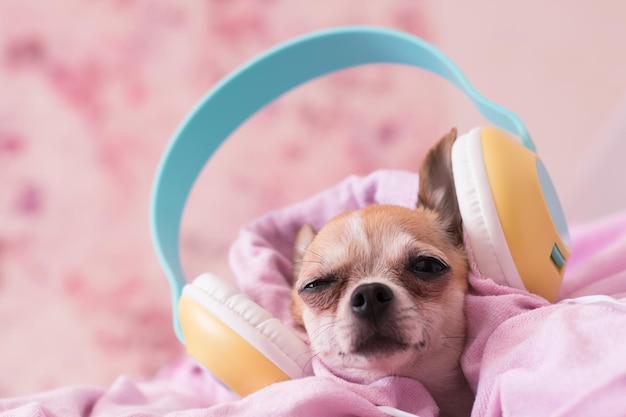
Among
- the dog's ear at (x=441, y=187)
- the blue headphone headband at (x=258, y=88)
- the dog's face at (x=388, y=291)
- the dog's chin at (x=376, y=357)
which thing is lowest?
the dog's chin at (x=376, y=357)

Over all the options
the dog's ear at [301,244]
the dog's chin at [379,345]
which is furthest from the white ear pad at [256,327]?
the dog's ear at [301,244]

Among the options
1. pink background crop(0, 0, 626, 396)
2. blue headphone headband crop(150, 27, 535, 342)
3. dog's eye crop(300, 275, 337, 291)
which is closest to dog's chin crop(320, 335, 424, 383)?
dog's eye crop(300, 275, 337, 291)

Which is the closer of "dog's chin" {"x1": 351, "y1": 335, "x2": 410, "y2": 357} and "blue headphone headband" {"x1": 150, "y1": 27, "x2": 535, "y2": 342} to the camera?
"dog's chin" {"x1": 351, "y1": 335, "x2": 410, "y2": 357}

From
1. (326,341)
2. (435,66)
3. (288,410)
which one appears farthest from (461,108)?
(288,410)

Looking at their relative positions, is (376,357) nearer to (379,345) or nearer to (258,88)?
(379,345)

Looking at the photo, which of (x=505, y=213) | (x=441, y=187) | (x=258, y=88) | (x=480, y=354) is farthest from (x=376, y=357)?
(x=258, y=88)

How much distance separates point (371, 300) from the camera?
2.67ft

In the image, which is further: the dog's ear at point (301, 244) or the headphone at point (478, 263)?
the dog's ear at point (301, 244)

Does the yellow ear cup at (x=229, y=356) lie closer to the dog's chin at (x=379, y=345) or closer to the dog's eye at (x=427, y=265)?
the dog's chin at (x=379, y=345)

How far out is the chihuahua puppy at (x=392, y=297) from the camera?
2.73 feet

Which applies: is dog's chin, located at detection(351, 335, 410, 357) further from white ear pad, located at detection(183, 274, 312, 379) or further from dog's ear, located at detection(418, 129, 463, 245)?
dog's ear, located at detection(418, 129, 463, 245)

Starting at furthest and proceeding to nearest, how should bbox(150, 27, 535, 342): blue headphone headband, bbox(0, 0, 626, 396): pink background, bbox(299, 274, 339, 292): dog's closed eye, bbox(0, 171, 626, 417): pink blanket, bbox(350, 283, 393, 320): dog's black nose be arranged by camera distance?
bbox(0, 0, 626, 396): pink background, bbox(150, 27, 535, 342): blue headphone headband, bbox(299, 274, 339, 292): dog's closed eye, bbox(350, 283, 393, 320): dog's black nose, bbox(0, 171, 626, 417): pink blanket

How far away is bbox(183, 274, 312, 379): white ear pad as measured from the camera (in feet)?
2.88

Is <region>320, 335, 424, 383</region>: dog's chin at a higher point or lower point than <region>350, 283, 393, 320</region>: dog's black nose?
lower
